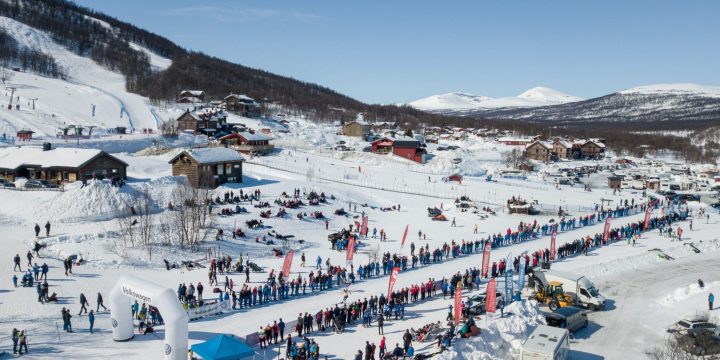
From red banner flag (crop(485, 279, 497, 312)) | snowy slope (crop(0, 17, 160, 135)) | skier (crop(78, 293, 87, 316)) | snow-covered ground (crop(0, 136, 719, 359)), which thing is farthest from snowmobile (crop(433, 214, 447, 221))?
snowy slope (crop(0, 17, 160, 135))

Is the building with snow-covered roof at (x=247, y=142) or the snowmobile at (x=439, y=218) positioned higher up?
the building with snow-covered roof at (x=247, y=142)

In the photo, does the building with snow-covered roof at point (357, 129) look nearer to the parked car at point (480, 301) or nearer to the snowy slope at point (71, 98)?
the snowy slope at point (71, 98)

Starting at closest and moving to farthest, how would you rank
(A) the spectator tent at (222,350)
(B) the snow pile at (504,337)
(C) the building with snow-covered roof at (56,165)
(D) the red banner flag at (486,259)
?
(A) the spectator tent at (222,350)
(B) the snow pile at (504,337)
(D) the red banner flag at (486,259)
(C) the building with snow-covered roof at (56,165)

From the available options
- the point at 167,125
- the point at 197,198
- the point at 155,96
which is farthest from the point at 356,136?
the point at 197,198

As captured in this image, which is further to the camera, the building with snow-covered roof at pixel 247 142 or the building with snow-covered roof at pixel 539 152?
the building with snow-covered roof at pixel 539 152

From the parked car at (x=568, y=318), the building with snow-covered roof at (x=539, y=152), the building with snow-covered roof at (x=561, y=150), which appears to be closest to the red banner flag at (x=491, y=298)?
the parked car at (x=568, y=318)

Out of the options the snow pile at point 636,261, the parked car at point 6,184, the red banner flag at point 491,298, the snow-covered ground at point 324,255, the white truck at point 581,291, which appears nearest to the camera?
the snow-covered ground at point 324,255

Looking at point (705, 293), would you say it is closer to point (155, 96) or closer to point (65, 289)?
point (65, 289)

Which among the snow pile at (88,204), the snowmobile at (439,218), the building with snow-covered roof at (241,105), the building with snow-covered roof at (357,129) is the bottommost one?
the snowmobile at (439,218)
